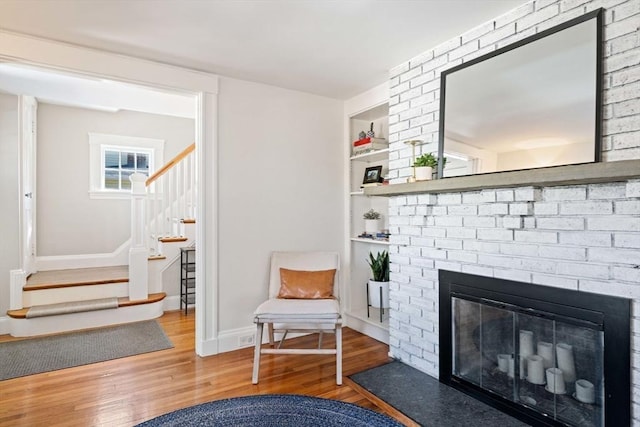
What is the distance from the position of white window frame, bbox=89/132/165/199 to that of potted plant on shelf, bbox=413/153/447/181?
14.3 feet

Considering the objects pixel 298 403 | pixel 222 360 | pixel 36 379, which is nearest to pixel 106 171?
pixel 36 379

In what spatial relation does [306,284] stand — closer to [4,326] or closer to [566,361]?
[566,361]

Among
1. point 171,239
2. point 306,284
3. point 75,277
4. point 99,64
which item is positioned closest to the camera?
point 99,64

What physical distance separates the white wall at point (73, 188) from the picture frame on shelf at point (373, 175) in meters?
3.65

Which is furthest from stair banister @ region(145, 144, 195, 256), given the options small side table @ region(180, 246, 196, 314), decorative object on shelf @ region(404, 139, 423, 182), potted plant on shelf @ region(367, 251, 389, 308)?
decorative object on shelf @ region(404, 139, 423, 182)

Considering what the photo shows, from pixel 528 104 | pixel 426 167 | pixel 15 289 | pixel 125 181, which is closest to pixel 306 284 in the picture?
pixel 426 167

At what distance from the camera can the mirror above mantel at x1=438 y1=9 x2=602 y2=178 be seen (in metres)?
1.68

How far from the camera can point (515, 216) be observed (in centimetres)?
193

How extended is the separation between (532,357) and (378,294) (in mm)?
1461

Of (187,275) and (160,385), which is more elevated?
(187,275)

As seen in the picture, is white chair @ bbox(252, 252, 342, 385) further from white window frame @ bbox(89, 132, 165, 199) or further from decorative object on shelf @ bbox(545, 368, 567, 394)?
white window frame @ bbox(89, 132, 165, 199)

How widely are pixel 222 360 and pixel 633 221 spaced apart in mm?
2706

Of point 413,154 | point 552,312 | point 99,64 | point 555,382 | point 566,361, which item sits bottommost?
point 555,382

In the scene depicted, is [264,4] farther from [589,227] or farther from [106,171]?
[106,171]
